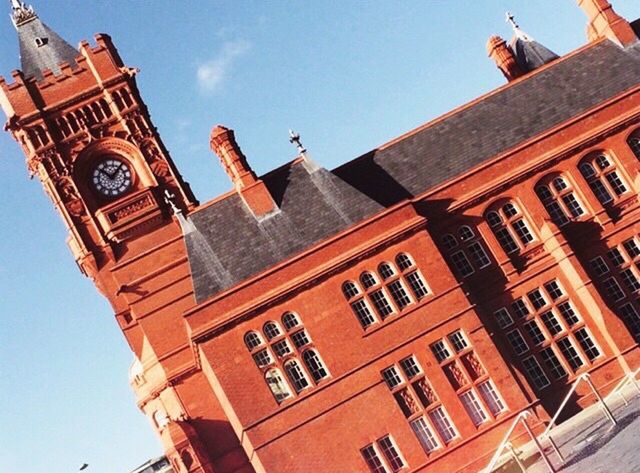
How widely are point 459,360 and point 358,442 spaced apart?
495cm

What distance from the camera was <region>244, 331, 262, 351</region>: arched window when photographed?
32.7 m

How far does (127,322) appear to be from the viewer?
40719 mm

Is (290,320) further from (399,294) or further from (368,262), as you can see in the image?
(399,294)

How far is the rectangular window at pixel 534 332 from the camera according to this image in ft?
114

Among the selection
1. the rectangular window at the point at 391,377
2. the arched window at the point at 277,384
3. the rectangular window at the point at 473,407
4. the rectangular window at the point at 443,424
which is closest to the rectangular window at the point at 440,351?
the rectangular window at the point at 473,407

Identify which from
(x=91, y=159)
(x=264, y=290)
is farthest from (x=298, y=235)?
(x=91, y=159)

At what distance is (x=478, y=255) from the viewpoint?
35812 millimetres

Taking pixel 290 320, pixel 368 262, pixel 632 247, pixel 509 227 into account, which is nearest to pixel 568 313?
pixel 632 247

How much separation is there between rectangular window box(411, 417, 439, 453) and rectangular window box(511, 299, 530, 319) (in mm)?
6349

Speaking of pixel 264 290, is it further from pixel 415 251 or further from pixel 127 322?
pixel 127 322

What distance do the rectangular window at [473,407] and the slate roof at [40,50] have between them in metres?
25.1

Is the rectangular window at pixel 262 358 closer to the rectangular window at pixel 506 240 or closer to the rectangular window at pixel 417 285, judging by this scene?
the rectangular window at pixel 417 285

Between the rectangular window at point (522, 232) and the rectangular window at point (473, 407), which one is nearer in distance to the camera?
the rectangular window at point (473, 407)

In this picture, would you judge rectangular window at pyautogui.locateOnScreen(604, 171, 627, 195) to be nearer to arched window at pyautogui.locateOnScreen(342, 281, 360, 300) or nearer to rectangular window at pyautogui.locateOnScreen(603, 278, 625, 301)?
rectangular window at pyautogui.locateOnScreen(603, 278, 625, 301)
